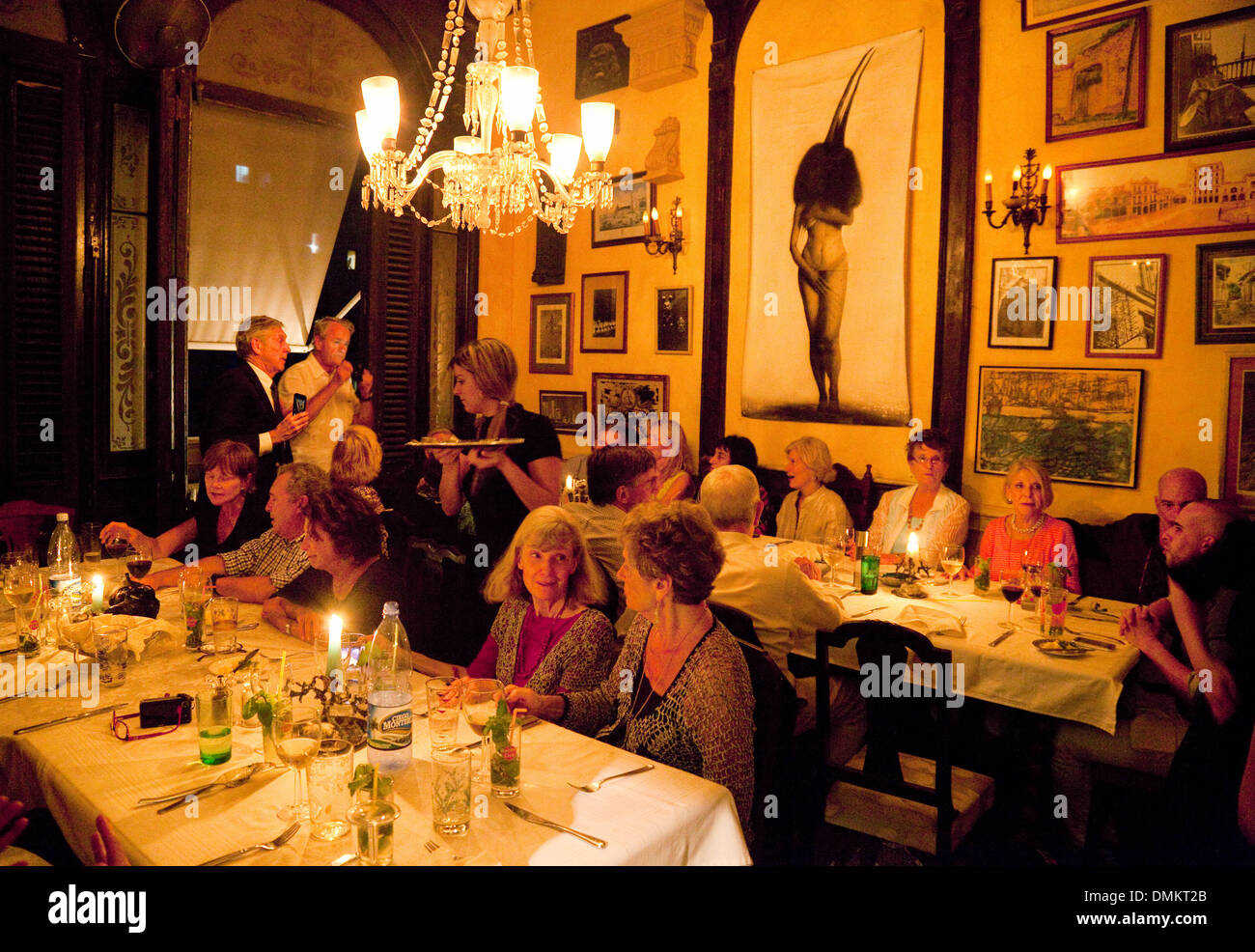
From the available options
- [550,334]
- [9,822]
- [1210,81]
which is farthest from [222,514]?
[1210,81]

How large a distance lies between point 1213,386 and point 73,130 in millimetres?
6195

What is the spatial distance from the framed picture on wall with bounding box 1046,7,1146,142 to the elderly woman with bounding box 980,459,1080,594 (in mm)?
1754

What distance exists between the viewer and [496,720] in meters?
1.85

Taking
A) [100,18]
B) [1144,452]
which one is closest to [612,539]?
[1144,452]

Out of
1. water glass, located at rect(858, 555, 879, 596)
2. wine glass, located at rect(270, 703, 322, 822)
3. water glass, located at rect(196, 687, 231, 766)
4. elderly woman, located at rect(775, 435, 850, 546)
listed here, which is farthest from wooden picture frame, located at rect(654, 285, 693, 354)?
water glass, located at rect(196, 687, 231, 766)

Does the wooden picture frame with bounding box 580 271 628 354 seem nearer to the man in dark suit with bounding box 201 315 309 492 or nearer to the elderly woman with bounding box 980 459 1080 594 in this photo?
the man in dark suit with bounding box 201 315 309 492

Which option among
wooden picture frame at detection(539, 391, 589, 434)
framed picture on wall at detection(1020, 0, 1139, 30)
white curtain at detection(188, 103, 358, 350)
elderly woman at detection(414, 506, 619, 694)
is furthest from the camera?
wooden picture frame at detection(539, 391, 589, 434)

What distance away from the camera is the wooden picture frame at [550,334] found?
6949 millimetres

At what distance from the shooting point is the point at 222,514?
3.86m

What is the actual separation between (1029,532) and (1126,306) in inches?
49.7

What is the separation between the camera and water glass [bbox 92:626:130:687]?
2.34 metres

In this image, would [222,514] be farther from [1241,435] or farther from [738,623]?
[1241,435]

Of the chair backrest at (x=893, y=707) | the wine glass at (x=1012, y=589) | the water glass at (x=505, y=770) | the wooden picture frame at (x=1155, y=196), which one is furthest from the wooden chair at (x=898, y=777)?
the wooden picture frame at (x=1155, y=196)
